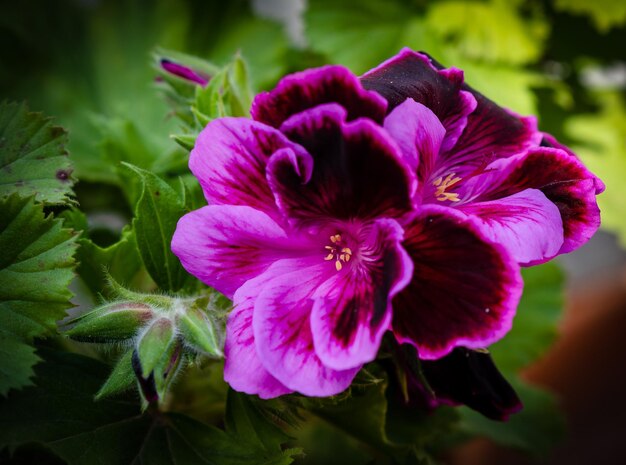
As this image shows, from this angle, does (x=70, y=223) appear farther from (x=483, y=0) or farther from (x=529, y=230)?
(x=483, y=0)

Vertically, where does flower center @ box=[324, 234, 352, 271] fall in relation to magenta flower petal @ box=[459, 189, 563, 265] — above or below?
below

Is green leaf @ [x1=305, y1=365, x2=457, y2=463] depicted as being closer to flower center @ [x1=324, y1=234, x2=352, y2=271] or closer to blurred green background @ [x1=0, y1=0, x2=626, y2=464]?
flower center @ [x1=324, y1=234, x2=352, y2=271]

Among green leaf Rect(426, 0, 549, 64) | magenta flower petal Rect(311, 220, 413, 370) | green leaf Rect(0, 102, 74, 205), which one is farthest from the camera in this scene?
green leaf Rect(426, 0, 549, 64)

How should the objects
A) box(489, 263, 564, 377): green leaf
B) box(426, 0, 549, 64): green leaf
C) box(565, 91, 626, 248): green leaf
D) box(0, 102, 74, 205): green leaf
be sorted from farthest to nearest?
box(565, 91, 626, 248): green leaf < box(426, 0, 549, 64): green leaf < box(489, 263, 564, 377): green leaf < box(0, 102, 74, 205): green leaf

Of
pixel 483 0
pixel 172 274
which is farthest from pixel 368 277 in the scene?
pixel 483 0

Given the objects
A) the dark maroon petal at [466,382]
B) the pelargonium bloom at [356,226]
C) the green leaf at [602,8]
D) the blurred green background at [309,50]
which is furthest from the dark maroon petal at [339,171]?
the green leaf at [602,8]

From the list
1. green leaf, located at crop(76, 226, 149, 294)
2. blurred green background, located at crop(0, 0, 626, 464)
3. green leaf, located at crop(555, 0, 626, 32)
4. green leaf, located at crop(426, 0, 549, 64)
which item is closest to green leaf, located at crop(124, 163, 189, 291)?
green leaf, located at crop(76, 226, 149, 294)

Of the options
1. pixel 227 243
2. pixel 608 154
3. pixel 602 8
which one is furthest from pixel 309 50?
pixel 227 243
